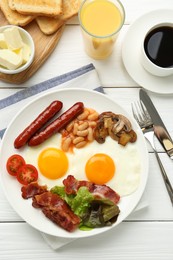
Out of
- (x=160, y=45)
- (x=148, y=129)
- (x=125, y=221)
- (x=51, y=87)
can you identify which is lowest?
(x=125, y=221)

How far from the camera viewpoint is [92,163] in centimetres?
238

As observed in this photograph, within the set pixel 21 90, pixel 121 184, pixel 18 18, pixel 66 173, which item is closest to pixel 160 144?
pixel 121 184

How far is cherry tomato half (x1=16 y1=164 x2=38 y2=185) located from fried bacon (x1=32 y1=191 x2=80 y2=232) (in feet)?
0.31

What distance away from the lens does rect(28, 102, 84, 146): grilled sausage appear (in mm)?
2354

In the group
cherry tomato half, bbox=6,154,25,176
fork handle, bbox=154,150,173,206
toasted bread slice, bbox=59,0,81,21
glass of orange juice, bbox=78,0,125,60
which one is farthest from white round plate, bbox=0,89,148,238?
toasted bread slice, bbox=59,0,81,21

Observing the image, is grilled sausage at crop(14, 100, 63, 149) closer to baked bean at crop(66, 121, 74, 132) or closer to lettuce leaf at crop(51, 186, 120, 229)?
baked bean at crop(66, 121, 74, 132)

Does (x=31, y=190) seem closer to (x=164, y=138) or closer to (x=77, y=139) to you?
(x=77, y=139)

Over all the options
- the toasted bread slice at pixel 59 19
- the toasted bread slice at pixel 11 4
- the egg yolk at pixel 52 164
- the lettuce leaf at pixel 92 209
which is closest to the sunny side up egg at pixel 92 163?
the egg yolk at pixel 52 164

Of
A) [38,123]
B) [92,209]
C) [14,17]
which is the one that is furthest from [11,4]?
[92,209]

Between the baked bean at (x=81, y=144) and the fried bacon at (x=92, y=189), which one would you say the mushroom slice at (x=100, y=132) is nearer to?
the baked bean at (x=81, y=144)

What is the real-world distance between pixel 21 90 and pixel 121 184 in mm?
691

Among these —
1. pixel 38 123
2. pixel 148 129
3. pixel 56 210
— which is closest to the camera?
pixel 56 210

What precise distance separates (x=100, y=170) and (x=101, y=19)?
2.46ft

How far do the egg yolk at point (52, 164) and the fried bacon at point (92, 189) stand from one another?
0.22ft
